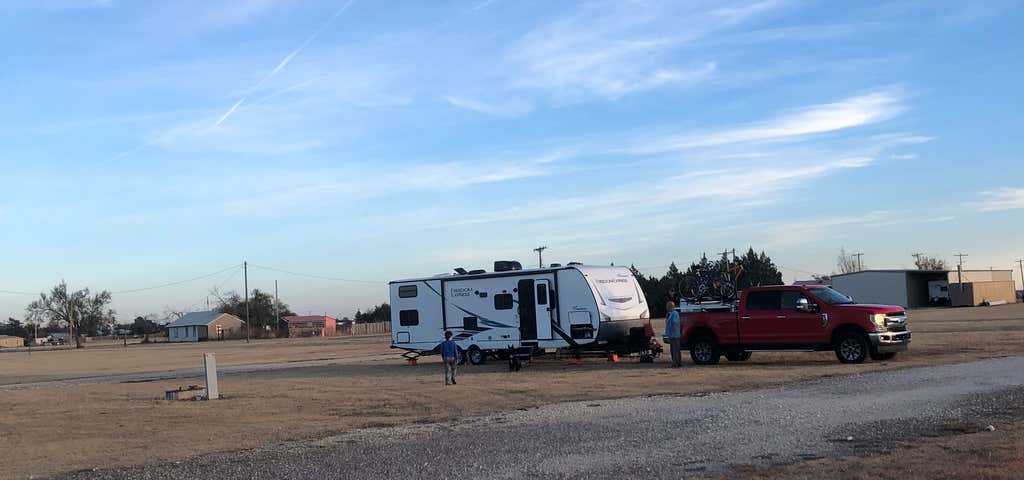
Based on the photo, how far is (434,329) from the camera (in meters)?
28.0

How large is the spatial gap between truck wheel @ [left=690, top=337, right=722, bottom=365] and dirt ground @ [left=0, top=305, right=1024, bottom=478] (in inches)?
12.5

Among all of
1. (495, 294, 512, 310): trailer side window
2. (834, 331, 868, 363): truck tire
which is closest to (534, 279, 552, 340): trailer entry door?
(495, 294, 512, 310): trailer side window

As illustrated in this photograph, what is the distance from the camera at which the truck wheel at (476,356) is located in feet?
89.0

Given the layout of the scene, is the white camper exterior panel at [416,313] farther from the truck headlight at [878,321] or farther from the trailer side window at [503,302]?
the truck headlight at [878,321]

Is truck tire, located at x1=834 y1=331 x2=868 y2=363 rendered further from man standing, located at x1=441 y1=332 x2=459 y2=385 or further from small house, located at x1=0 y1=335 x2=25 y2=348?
small house, located at x1=0 y1=335 x2=25 y2=348

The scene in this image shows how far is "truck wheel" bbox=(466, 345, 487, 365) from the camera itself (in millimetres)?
27125

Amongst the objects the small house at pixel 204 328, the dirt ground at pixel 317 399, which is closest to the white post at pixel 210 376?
the dirt ground at pixel 317 399

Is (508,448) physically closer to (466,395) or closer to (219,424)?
(219,424)

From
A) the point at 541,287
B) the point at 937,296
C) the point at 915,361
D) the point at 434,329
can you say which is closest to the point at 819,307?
the point at 915,361

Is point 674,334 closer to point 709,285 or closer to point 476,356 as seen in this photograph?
point 709,285

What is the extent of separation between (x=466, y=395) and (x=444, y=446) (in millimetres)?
6897

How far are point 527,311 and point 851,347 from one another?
28.4 ft

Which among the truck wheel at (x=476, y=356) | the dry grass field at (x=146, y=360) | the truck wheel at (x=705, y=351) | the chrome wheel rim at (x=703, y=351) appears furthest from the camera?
the dry grass field at (x=146, y=360)

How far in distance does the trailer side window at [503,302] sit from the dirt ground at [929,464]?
56.9ft
